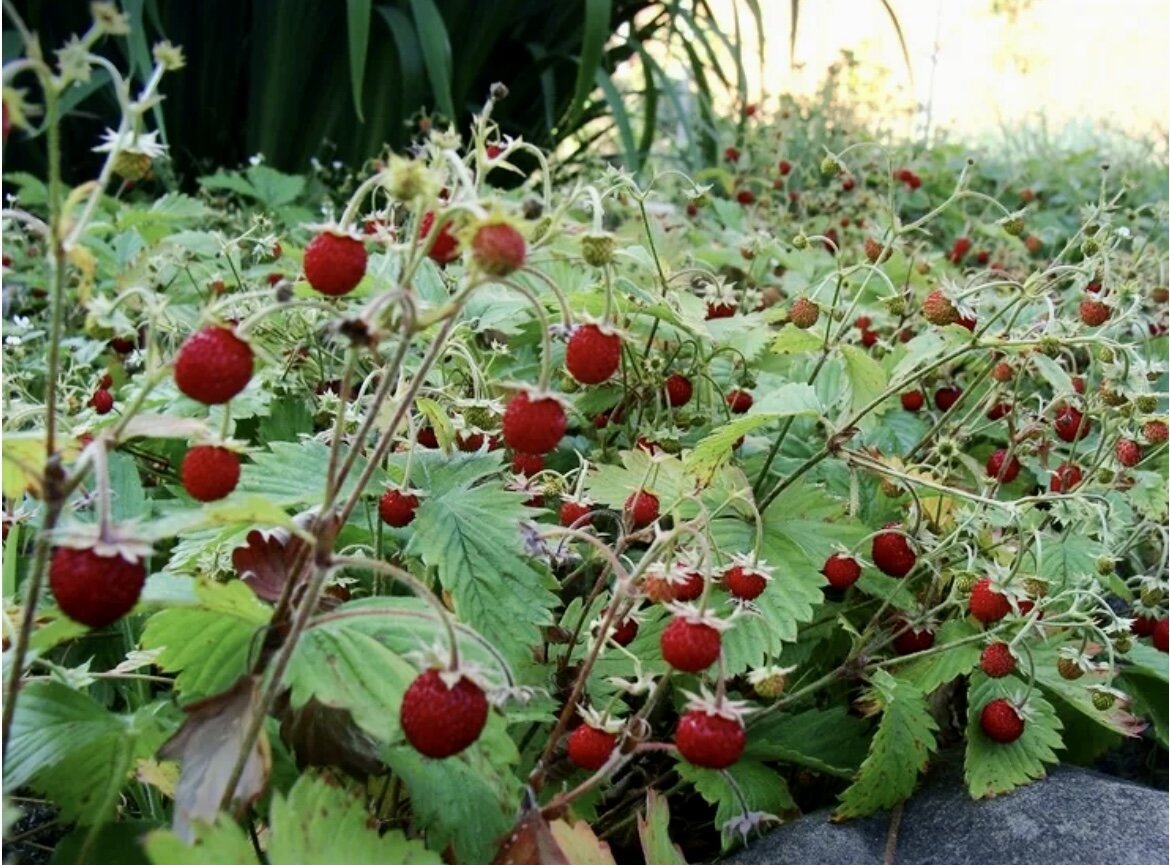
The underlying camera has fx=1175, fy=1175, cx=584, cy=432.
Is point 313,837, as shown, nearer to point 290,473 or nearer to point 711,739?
point 711,739

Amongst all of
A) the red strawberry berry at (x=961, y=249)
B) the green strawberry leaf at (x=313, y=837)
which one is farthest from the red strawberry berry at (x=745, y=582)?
the red strawberry berry at (x=961, y=249)

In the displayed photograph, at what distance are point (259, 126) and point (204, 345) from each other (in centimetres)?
350

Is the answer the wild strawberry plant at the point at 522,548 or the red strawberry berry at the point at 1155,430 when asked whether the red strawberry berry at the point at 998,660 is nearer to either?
the wild strawberry plant at the point at 522,548

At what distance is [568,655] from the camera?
1093 millimetres

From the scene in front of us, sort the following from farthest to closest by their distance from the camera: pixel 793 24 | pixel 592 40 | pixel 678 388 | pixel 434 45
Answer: pixel 793 24 < pixel 592 40 < pixel 434 45 < pixel 678 388

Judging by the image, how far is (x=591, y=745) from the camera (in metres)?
0.88

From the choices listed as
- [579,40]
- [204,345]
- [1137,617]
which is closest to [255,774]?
[204,345]

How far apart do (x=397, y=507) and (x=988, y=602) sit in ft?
1.88

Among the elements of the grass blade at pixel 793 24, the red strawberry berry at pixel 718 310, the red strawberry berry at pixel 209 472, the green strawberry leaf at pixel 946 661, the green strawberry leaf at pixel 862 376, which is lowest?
the green strawberry leaf at pixel 946 661

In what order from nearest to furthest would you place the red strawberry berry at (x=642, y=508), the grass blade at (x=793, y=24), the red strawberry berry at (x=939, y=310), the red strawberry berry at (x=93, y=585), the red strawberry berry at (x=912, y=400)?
the red strawberry berry at (x=93, y=585) → the red strawberry berry at (x=642, y=508) → the red strawberry berry at (x=939, y=310) → the red strawberry berry at (x=912, y=400) → the grass blade at (x=793, y=24)

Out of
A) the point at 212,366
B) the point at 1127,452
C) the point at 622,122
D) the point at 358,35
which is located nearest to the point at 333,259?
the point at 212,366

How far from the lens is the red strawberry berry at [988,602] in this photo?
113cm

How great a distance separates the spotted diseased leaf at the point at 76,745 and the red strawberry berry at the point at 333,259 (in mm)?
344

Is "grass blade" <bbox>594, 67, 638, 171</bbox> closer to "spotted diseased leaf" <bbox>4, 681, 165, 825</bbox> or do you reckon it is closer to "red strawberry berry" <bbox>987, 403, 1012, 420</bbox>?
"red strawberry berry" <bbox>987, 403, 1012, 420</bbox>
